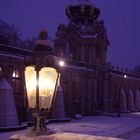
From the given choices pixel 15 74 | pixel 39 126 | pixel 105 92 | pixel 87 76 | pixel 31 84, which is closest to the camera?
pixel 39 126

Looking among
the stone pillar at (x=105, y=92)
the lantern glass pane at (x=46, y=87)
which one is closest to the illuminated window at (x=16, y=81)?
the stone pillar at (x=105, y=92)

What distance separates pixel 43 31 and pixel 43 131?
1232 millimetres

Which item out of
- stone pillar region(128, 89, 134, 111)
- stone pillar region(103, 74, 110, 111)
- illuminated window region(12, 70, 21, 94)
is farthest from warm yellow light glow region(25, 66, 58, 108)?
stone pillar region(128, 89, 134, 111)

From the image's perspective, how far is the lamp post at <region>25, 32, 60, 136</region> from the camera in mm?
4629

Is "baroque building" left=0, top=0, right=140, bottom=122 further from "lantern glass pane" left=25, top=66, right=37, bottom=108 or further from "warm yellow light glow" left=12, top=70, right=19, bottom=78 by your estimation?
"lantern glass pane" left=25, top=66, right=37, bottom=108

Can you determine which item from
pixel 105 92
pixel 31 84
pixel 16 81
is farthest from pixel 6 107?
pixel 105 92

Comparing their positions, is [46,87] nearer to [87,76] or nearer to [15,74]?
[15,74]

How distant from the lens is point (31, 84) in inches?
186

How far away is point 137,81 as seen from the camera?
165 ft

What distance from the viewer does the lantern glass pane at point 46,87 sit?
183 inches

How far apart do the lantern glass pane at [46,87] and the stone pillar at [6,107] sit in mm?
16151

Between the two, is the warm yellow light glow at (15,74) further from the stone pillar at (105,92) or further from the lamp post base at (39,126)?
the lamp post base at (39,126)

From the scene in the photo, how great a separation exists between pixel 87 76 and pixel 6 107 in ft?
52.2

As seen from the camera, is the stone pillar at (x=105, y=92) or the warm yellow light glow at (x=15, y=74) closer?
the warm yellow light glow at (x=15, y=74)
